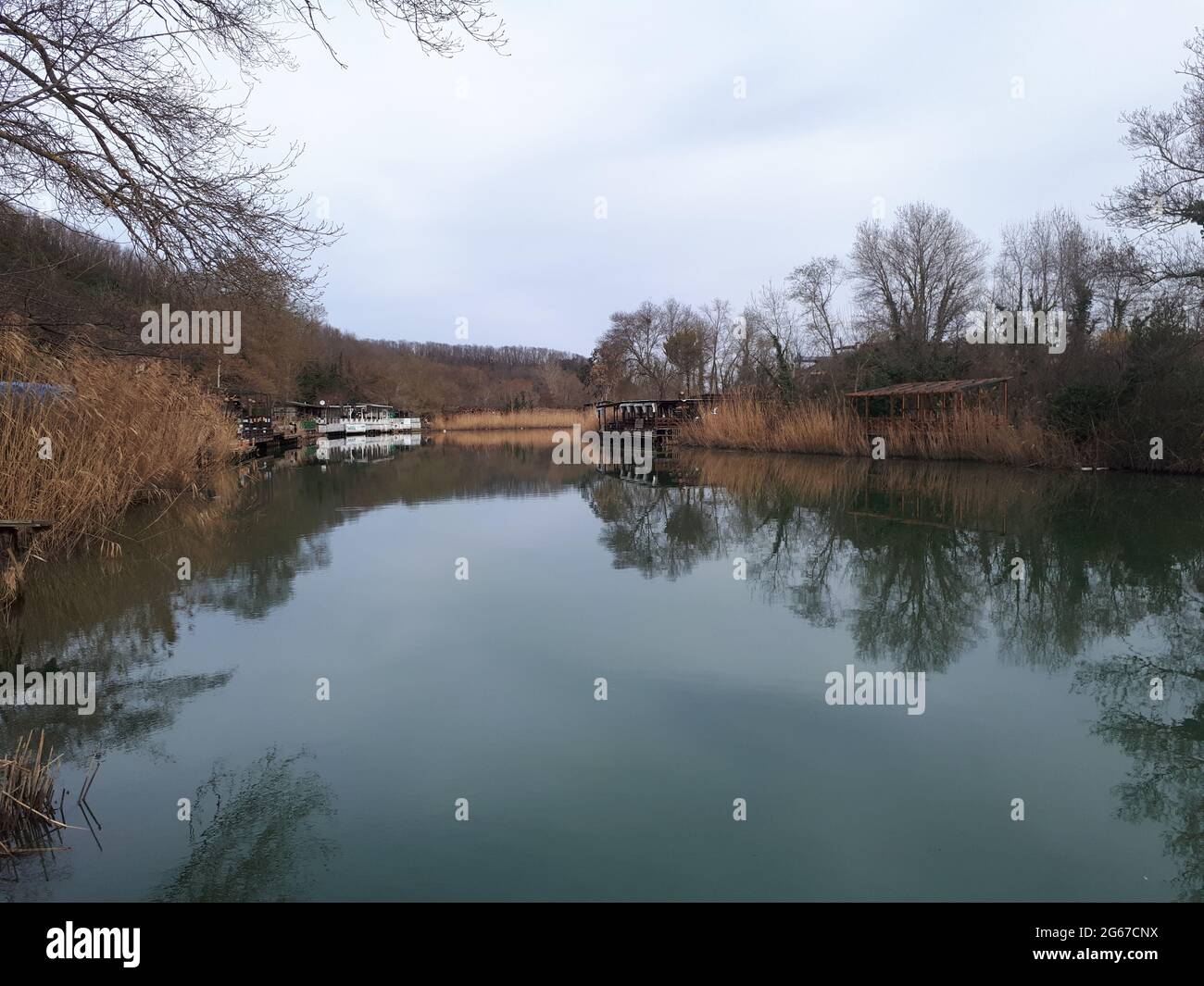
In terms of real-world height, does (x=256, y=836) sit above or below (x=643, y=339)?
below

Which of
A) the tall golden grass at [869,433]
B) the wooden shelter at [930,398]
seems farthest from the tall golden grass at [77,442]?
the wooden shelter at [930,398]

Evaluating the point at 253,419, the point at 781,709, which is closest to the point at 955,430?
the point at 781,709

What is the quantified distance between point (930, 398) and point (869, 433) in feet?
6.18

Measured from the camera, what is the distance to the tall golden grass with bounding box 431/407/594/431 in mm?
57094

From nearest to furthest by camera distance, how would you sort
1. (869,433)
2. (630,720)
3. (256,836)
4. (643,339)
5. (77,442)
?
(256,836) → (630,720) → (77,442) → (869,433) → (643,339)

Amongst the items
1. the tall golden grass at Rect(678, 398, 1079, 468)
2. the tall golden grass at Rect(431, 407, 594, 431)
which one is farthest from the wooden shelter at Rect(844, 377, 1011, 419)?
the tall golden grass at Rect(431, 407, 594, 431)

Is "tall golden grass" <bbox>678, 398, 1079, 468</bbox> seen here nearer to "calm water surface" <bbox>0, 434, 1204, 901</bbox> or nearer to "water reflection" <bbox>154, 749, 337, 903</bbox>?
"calm water surface" <bbox>0, 434, 1204, 901</bbox>

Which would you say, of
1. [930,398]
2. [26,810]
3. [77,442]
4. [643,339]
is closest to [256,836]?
[26,810]

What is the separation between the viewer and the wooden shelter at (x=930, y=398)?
21.0m

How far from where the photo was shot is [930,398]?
76.4 feet

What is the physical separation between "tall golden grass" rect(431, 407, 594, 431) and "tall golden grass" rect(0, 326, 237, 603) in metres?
43.6

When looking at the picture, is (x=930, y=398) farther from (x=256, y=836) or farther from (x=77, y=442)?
(x=256, y=836)
